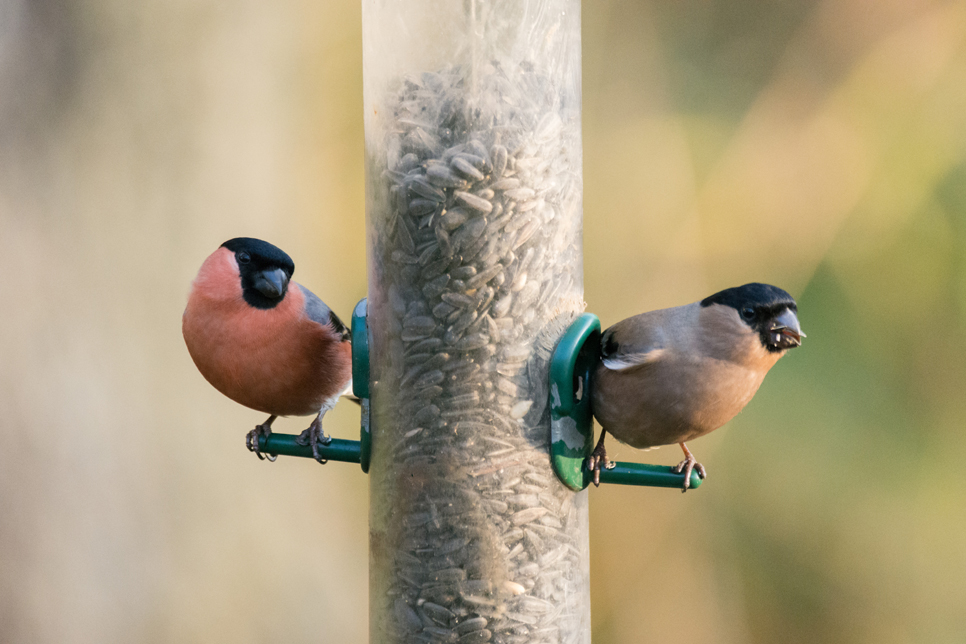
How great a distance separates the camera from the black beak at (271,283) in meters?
2.77

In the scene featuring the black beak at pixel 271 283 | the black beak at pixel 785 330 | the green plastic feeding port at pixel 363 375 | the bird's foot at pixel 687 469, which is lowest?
the bird's foot at pixel 687 469

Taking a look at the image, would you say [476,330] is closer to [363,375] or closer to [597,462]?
[363,375]

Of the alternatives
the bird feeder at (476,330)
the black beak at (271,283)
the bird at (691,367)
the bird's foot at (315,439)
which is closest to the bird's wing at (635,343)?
the bird at (691,367)

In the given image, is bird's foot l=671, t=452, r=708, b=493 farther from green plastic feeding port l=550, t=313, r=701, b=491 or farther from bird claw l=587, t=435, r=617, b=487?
bird claw l=587, t=435, r=617, b=487

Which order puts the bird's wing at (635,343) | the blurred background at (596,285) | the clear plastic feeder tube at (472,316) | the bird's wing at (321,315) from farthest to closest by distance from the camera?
1. the blurred background at (596,285)
2. the bird's wing at (321,315)
3. the bird's wing at (635,343)
4. the clear plastic feeder tube at (472,316)

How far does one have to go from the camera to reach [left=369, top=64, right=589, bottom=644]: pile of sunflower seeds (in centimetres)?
226

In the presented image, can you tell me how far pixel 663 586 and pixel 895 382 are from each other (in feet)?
5.35

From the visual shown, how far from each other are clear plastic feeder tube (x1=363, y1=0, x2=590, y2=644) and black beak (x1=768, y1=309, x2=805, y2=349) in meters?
0.59

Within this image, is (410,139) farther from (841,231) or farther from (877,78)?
(877,78)

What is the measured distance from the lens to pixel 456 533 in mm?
2258

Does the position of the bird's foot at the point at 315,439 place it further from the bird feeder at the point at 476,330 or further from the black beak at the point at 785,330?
A: the black beak at the point at 785,330

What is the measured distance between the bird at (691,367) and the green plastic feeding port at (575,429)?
0.03m

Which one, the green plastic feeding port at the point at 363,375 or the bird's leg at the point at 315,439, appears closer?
the green plastic feeding port at the point at 363,375

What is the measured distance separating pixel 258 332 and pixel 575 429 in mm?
1153
